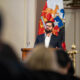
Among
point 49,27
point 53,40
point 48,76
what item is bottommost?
point 53,40

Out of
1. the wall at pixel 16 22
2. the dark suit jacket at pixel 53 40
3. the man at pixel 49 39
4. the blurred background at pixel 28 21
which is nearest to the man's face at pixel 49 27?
the man at pixel 49 39

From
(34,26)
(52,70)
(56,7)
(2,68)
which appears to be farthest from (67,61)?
(34,26)

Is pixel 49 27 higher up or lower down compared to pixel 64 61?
higher up

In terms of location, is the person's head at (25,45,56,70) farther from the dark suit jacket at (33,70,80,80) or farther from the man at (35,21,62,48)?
the man at (35,21,62,48)

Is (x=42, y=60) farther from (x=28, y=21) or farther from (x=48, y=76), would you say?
(x=28, y=21)

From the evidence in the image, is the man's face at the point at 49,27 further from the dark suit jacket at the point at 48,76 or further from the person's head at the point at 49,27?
the dark suit jacket at the point at 48,76

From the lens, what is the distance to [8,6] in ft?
19.4

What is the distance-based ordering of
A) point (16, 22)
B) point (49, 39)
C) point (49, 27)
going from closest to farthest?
point (49, 27) → point (49, 39) → point (16, 22)

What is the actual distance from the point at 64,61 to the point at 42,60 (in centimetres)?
5

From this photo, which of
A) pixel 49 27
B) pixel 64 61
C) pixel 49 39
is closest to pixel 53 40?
pixel 49 39

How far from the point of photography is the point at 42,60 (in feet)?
1.32

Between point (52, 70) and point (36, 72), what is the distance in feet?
0.16

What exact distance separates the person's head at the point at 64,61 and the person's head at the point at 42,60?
0.6 inches

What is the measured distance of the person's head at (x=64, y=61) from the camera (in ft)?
1.37
